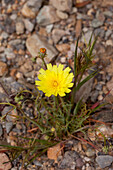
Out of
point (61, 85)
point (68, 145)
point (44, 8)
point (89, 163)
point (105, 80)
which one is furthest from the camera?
point (44, 8)

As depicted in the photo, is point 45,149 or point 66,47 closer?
point 45,149

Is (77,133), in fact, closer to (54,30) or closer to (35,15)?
(54,30)

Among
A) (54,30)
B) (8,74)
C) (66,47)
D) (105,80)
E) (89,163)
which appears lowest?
(89,163)

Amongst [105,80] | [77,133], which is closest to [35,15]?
[105,80]

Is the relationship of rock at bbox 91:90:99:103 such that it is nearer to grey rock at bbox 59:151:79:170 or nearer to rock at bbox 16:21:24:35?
grey rock at bbox 59:151:79:170

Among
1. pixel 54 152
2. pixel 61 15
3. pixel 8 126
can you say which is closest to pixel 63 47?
A: pixel 61 15

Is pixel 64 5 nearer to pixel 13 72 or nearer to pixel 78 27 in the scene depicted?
pixel 78 27

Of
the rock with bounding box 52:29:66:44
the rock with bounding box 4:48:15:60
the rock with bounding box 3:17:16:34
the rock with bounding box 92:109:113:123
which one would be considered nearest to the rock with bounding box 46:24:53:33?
the rock with bounding box 52:29:66:44

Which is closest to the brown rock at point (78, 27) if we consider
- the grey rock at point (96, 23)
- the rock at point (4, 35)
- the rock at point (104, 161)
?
the grey rock at point (96, 23)
